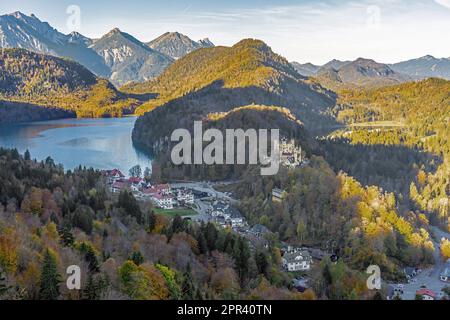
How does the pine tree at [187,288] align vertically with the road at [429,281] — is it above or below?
above

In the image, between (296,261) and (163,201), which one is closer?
(296,261)

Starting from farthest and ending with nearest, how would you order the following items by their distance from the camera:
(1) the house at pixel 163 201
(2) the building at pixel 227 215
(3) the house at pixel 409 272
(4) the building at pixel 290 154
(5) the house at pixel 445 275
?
(4) the building at pixel 290 154
(1) the house at pixel 163 201
(2) the building at pixel 227 215
(3) the house at pixel 409 272
(5) the house at pixel 445 275

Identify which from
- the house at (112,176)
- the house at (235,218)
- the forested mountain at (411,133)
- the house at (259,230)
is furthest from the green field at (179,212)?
the forested mountain at (411,133)

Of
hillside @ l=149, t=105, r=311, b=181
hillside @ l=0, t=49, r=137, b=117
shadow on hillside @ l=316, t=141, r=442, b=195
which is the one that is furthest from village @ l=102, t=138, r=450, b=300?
hillside @ l=0, t=49, r=137, b=117

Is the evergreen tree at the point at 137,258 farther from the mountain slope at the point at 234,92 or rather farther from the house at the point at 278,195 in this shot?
the mountain slope at the point at 234,92

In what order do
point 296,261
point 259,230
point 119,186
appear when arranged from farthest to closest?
point 119,186
point 259,230
point 296,261

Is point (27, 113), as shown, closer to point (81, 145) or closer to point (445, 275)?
point (81, 145)

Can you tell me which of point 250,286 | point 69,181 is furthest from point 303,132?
point 250,286

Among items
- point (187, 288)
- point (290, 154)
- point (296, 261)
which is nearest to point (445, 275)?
point (296, 261)
